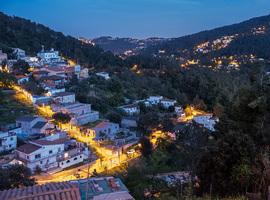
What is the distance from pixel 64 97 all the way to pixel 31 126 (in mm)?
6302

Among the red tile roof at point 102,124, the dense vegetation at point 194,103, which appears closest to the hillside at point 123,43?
the dense vegetation at point 194,103

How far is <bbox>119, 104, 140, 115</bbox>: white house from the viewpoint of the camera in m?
26.2

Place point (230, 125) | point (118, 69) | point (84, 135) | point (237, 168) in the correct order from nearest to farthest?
point (237, 168)
point (230, 125)
point (84, 135)
point (118, 69)

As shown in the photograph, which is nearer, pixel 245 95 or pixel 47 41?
pixel 245 95

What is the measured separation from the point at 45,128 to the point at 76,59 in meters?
23.7

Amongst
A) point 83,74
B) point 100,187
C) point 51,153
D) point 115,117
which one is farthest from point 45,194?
point 83,74

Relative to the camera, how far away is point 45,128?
19578 mm

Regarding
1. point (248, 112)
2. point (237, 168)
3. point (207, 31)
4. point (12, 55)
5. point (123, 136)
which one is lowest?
point (123, 136)

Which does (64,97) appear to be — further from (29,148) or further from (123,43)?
(123,43)

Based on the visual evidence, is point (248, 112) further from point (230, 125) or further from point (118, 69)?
point (118, 69)

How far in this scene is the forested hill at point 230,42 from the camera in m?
64.3

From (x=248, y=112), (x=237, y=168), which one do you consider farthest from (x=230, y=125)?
(x=237, y=168)

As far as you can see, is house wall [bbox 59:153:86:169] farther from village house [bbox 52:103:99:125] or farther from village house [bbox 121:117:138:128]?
village house [bbox 121:117:138:128]

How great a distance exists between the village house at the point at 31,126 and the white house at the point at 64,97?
16.8 ft
